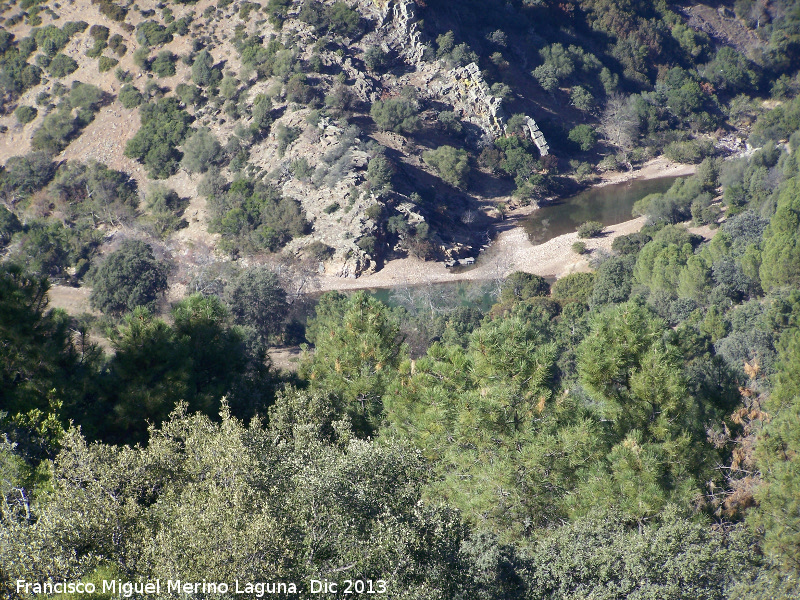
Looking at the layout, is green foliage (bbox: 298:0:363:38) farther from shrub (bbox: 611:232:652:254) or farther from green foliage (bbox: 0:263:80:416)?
green foliage (bbox: 0:263:80:416)

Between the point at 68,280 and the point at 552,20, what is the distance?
6621cm

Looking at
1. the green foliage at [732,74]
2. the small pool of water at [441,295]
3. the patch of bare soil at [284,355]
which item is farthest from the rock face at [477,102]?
the patch of bare soil at [284,355]

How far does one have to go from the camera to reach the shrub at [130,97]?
68.3 m

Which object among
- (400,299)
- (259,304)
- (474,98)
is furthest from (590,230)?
(259,304)

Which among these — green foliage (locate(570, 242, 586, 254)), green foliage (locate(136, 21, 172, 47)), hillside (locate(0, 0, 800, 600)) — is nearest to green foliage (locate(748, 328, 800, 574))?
hillside (locate(0, 0, 800, 600))

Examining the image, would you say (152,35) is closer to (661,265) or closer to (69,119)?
(69,119)

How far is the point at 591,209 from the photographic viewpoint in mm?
64062

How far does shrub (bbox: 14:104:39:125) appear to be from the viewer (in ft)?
228

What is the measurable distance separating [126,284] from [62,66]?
127ft

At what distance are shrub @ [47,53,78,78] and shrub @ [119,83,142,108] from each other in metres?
6.60

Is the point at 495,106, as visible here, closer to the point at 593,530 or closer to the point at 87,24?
the point at 87,24

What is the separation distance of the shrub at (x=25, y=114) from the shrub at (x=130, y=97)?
9324mm

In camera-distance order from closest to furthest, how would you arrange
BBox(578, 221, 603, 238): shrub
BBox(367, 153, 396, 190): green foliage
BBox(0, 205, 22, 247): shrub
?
BBox(578, 221, 603, 238): shrub < BBox(0, 205, 22, 247): shrub < BBox(367, 153, 396, 190): green foliage

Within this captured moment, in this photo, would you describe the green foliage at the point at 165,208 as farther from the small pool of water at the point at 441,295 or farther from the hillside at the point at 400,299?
the small pool of water at the point at 441,295
